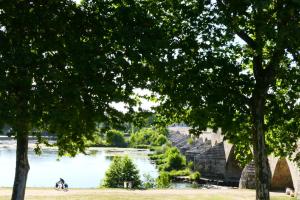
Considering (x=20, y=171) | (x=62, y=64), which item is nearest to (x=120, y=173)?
(x=20, y=171)

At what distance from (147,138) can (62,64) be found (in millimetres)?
141940

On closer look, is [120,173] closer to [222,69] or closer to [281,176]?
[281,176]

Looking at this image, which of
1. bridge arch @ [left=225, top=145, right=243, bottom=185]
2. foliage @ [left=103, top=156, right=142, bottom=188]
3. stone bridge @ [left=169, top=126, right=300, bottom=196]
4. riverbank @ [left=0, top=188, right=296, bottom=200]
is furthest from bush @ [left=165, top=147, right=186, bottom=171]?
riverbank @ [left=0, top=188, right=296, bottom=200]

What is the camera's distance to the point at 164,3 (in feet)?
55.5

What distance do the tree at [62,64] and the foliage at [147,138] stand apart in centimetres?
12139

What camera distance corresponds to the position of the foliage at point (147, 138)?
13775 cm

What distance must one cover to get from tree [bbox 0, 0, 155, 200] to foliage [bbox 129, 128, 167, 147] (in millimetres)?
121387

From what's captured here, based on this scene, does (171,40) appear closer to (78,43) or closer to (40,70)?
(78,43)

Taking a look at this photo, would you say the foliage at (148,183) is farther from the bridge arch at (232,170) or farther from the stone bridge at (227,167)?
the bridge arch at (232,170)

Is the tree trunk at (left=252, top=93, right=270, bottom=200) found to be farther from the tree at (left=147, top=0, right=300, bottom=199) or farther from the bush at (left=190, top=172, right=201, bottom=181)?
the bush at (left=190, top=172, right=201, bottom=181)

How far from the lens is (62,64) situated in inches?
602

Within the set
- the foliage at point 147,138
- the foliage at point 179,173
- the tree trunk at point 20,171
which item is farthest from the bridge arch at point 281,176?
the foliage at point 147,138

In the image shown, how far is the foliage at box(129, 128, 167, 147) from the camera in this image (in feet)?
452

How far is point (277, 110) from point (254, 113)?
1498 millimetres
